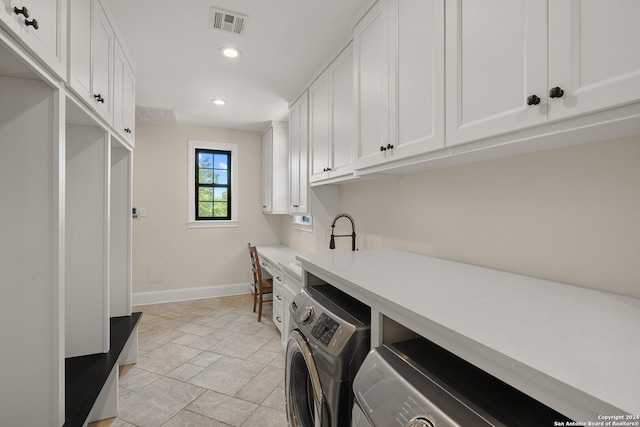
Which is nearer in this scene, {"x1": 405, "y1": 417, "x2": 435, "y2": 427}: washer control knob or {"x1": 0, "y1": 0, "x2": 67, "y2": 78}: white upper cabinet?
{"x1": 405, "y1": 417, "x2": 435, "y2": 427}: washer control knob

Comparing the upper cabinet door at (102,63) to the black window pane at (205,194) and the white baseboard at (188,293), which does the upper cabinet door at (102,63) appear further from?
the white baseboard at (188,293)

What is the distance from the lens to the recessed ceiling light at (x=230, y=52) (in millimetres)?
2256

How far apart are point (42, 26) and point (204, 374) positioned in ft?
7.74

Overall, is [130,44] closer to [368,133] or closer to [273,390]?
[368,133]

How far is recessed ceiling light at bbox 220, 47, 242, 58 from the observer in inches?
88.8

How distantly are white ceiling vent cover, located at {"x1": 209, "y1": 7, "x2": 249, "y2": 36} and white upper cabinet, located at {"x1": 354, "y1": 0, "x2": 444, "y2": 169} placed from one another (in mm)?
761

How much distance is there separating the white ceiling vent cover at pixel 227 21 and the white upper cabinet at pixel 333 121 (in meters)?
0.72

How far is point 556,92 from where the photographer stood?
0.80 meters

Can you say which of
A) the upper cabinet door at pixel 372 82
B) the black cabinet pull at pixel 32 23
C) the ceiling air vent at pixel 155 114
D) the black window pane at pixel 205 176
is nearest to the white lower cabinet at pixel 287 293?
the upper cabinet door at pixel 372 82

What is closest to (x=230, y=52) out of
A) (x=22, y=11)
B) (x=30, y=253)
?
(x=22, y=11)

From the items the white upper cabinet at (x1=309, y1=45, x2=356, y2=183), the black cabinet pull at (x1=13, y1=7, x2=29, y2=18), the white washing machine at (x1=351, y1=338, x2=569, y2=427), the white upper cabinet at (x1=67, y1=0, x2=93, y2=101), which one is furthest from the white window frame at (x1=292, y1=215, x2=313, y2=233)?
the black cabinet pull at (x1=13, y1=7, x2=29, y2=18)

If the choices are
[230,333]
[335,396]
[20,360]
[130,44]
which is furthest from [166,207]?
[335,396]

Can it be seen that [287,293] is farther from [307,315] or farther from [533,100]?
[533,100]

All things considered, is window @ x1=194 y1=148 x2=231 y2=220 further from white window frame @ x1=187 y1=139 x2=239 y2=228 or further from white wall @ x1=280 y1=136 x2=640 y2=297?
white wall @ x1=280 y1=136 x2=640 y2=297
